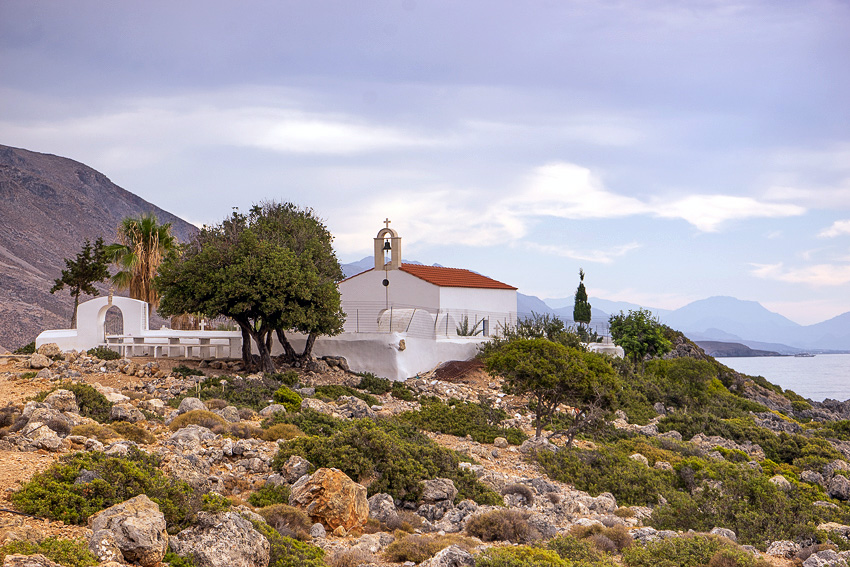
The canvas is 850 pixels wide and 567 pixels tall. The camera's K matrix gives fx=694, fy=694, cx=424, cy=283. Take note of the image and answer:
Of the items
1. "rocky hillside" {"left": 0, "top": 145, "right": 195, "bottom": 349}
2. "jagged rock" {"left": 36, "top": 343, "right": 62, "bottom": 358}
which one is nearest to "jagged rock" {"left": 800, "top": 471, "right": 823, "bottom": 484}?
"jagged rock" {"left": 36, "top": 343, "right": 62, "bottom": 358}

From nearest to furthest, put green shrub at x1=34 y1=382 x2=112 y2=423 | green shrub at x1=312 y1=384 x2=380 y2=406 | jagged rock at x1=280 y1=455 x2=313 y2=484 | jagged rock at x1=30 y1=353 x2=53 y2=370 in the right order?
jagged rock at x1=280 y1=455 x2=313 y2=484, green shrub at x1=34 y1=382 x2=112 y2=423, jagged rock at x1=30 y1=353 x2=53 y2=370, green shrub at x1=312 y1=384 x2=380 y2=406

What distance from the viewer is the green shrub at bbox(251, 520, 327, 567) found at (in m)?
7.62

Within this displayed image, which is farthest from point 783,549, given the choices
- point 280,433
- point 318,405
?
point 318,405

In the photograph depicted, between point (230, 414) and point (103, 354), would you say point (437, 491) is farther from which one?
point (103, 354)

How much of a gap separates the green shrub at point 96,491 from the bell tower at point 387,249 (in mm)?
24281

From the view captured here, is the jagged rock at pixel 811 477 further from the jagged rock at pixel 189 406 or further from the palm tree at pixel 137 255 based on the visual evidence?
the palm tree at pixel 137 255

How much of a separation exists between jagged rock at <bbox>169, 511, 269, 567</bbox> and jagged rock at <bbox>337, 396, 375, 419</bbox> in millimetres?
10361

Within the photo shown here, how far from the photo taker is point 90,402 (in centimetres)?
1478

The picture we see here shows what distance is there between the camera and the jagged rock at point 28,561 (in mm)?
5411

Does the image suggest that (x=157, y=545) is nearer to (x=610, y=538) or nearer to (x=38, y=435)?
(x=38, y=435)

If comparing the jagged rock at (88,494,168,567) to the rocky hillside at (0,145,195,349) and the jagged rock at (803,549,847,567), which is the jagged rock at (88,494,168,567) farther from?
the rocky hillside at (0,145,195,349)

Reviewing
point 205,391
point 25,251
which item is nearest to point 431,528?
point 205,391

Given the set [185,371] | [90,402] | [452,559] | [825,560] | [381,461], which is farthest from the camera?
[185,371]

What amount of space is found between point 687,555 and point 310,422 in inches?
354
